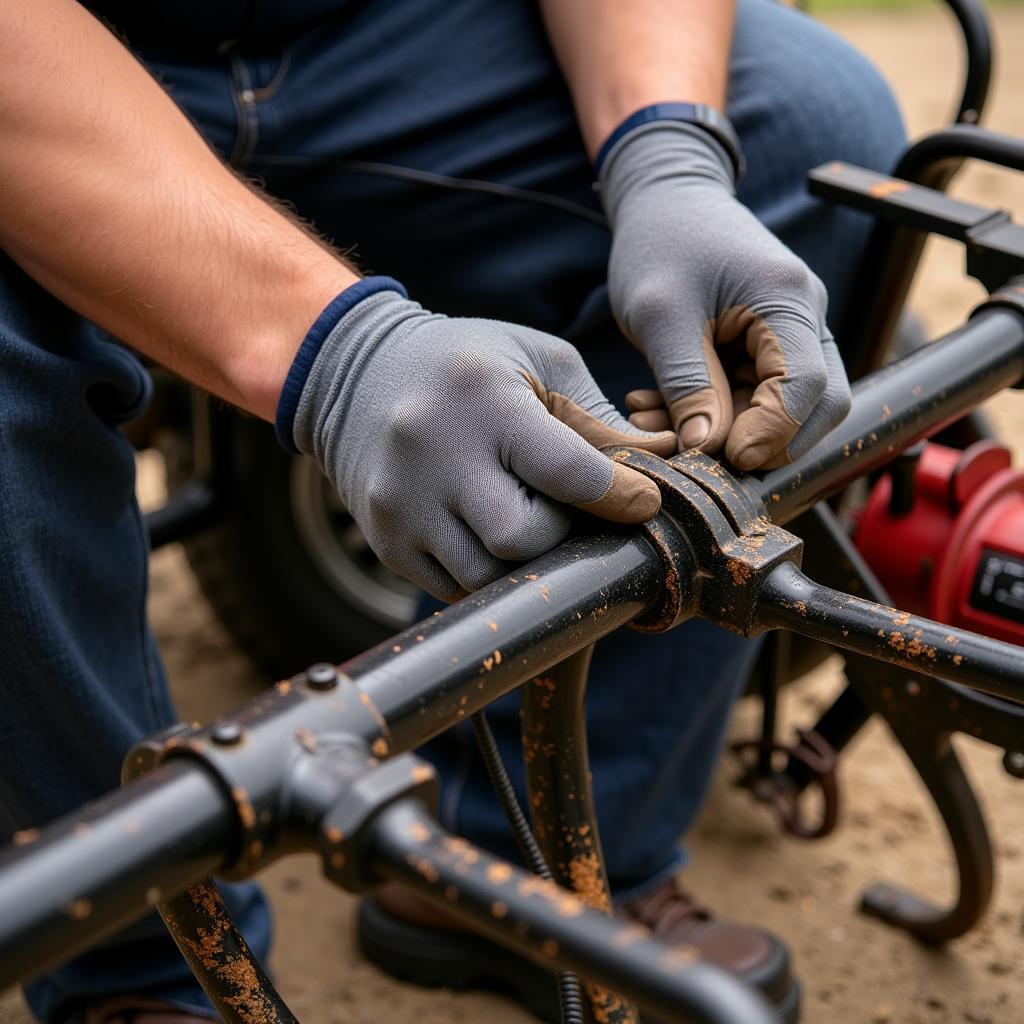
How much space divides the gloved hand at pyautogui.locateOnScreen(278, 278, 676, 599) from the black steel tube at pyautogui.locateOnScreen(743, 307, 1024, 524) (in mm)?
141

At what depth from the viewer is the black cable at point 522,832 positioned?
2.88 feet

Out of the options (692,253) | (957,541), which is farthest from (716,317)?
(957,541)

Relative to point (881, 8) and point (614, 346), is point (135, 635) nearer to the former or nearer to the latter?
point (614, 346)

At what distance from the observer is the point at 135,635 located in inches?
45.0

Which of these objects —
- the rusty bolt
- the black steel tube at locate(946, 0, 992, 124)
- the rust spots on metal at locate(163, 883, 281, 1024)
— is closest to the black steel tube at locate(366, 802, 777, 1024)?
the rust spots on metal at locate(163, 883, 281, 1024)

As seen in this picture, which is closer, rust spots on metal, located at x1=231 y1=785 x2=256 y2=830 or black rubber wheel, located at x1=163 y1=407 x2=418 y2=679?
rust spots on metal, located at x1=231 y1=785 x2=256 y2=830

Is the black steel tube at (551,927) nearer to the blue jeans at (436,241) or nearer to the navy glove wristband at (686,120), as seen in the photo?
the blue jeans at (436,241)

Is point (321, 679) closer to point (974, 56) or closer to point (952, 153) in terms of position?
point (952, 153)

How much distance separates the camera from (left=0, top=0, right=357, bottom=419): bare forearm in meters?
0.87

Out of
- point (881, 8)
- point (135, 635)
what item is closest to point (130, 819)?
point (135, 635)

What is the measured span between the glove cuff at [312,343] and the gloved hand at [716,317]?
0.24 m

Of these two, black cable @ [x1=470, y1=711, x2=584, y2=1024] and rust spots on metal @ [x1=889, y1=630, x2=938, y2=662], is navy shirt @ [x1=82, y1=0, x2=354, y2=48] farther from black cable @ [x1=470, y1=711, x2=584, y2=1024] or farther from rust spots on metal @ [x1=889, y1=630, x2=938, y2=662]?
rust spots on metal @ [x1=889, y1=630, x2=938, y2=662]

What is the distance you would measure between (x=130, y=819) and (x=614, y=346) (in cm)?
81

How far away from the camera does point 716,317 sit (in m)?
1.01
